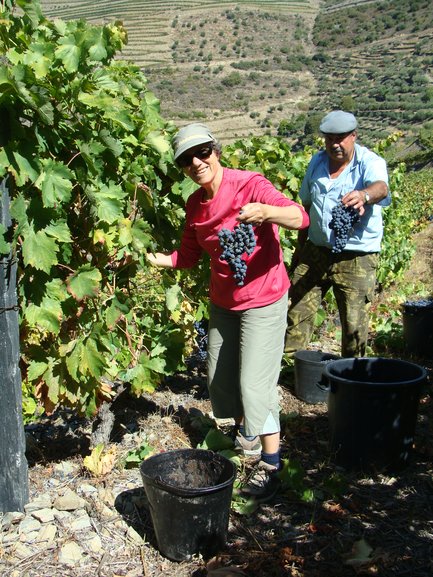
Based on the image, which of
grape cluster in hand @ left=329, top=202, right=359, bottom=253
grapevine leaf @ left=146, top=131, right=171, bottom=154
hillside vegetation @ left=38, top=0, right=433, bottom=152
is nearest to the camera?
grapevine leaf @ left=146, top=131, right=171, bottom=154

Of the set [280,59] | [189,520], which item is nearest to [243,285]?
[189,520]

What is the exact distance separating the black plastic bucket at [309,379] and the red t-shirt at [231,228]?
1450 mm

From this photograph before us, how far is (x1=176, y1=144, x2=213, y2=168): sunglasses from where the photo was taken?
9.24ft

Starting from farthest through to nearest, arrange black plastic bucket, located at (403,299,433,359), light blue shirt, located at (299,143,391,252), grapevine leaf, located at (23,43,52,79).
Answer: black plastic bucket, located at (403,299,433,359), light blue shirt, located at (299,143,391,252), grapevine leaf, located at (23,43,52,79)

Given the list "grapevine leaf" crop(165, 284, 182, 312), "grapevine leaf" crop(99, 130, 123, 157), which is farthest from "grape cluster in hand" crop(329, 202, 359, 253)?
"grapevine leaf" crop(99, 130, 123, 157)

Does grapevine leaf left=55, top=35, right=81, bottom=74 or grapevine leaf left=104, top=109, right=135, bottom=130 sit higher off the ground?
grapevine leaf left=55, top=35, right=81, bottom=74

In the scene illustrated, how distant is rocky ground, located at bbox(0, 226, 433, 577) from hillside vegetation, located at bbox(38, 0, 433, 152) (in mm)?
41179

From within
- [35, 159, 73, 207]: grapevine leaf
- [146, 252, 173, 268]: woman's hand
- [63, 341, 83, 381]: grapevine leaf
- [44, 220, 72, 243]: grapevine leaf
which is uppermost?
[35, 159, 73, 207]: grapevine leaf

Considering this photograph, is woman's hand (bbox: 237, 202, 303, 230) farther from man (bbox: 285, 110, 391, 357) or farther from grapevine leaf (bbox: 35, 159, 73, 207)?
man (bbox: 285, 110, 391, 357)

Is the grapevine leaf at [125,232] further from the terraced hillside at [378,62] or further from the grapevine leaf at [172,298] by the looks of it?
the terraced hillside at [378,62]

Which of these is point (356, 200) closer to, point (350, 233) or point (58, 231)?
point (350, 233)

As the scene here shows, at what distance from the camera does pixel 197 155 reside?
2.82 metres

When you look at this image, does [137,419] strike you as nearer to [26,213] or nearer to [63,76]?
[26,213]

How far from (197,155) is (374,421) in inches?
62.1
